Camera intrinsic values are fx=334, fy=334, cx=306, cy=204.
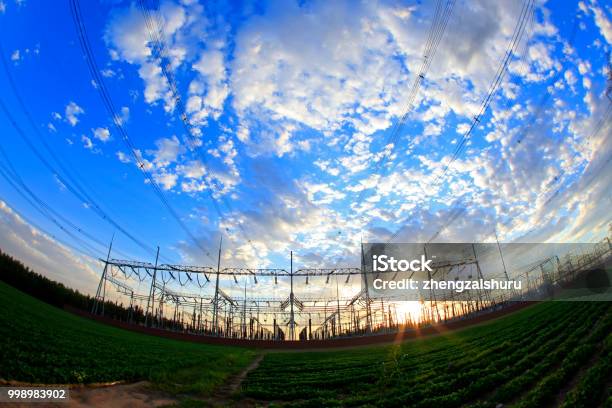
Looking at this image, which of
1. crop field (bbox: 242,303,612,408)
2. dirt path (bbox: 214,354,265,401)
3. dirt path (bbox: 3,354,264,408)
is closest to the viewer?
dirt path (bbox: 3,354,264,408)

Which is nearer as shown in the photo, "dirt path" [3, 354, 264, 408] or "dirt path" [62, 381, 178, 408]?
"dirt path" [3, 354, 264, 408]

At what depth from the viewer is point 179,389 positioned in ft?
45.0

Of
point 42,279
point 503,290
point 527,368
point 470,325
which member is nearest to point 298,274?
point 470,325

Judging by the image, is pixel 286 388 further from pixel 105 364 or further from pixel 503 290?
pixel 503 290

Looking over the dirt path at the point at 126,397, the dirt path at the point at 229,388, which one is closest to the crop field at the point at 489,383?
the dirt path at the point at 229,388

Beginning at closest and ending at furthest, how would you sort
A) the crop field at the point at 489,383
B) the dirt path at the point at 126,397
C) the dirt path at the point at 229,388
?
1. the dirt path at the point at 126,397
2. the crop field at the point at 489,383
3. the dirt path at the point at 229,388

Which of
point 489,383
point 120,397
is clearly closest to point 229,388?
point 120,397

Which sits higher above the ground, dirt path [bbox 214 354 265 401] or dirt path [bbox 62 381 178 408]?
dirt path [bbox 62 381 178 408]

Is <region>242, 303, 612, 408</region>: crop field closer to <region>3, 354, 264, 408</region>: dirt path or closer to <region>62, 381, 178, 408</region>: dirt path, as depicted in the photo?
<region>3, 354, 264, 408</region>: dirt path

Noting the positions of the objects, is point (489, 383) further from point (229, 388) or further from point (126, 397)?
point (126, 397)

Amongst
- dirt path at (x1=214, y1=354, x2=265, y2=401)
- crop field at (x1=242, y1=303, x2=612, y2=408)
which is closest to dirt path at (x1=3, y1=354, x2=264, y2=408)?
dirt path at (x1=214, y1=354, x2=265, y2=401)

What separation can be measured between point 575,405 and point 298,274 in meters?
47.2

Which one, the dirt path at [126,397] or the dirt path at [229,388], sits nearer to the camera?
the dirt path at [126,397]

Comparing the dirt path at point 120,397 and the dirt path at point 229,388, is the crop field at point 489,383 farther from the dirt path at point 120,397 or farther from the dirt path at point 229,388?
the dirt path at point 120,397
